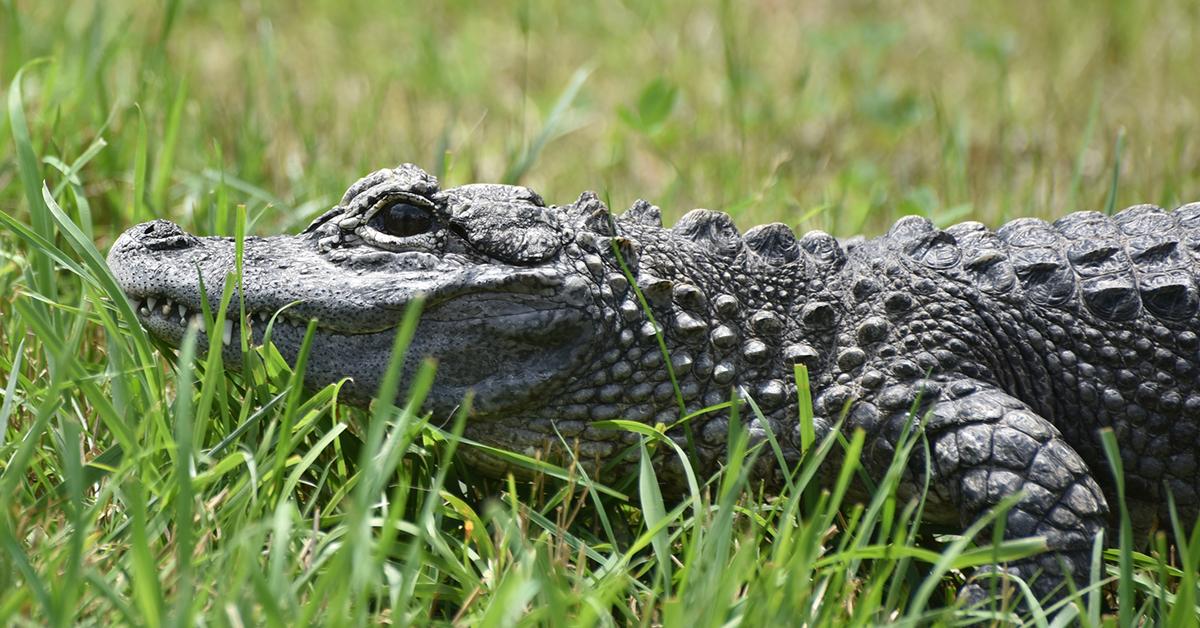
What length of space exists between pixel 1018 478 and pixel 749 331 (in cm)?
76

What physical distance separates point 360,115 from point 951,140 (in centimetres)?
269

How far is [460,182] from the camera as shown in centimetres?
484

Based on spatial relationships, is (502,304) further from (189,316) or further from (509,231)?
(189,316)

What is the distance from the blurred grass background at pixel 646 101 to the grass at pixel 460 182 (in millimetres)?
25

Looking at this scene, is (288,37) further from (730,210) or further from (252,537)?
(252,537)

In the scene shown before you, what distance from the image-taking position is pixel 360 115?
5543 millimetres

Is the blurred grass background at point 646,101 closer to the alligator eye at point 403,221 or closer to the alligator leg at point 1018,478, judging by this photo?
the alligator eye at point 403,221

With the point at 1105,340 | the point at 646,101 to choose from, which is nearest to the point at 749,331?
the point at 1105,340

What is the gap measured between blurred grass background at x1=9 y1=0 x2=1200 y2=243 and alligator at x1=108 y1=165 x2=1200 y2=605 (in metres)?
1.11

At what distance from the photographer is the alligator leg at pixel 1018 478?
2768 mm

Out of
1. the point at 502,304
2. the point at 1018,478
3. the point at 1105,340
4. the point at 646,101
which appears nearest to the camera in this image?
the point at 1018,478

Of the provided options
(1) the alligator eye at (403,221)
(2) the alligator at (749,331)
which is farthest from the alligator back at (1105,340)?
(1) the alligator eye at (403,221)

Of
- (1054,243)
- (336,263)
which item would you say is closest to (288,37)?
(336,263)

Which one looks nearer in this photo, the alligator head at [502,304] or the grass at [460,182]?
the grass at [460,182]
